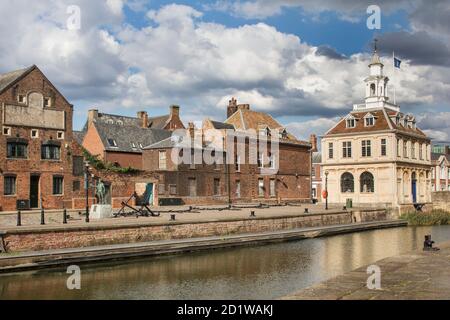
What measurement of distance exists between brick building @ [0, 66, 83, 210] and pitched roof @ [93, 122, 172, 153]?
1346 cm

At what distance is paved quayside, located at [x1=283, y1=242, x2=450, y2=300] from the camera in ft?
39.8

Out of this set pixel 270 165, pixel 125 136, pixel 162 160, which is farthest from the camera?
pixel 270 165

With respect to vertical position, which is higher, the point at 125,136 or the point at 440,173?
the point at 125,136

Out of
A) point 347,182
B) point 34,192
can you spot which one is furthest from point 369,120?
point 34,192

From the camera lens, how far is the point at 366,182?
5372cm

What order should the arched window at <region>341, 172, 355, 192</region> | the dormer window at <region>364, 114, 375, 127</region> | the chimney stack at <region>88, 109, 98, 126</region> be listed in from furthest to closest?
the chimney stack at <region>88, 109, 98, 126</region> → the arched window at <region>341, 172, 355, 192</region> → the dormer window at <region>364, 114, 375, 127</region>

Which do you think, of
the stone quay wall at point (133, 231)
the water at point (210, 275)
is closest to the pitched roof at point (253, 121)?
the stone quay wall at point (133, 231)

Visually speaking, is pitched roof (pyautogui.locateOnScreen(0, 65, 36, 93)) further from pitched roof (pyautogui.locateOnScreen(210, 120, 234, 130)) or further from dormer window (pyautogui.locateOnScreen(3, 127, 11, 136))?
pitched roof (pyautogui.locateOnScreen(210, 120, 234, 130))

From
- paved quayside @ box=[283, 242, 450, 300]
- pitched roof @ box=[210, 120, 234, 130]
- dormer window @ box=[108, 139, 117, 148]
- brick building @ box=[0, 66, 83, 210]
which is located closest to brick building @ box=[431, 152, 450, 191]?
pitched roof @ box=[210, 120, 234, 130]

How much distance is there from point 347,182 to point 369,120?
22.5 ft

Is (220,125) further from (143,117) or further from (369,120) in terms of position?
(369,120)

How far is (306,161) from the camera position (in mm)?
63594
